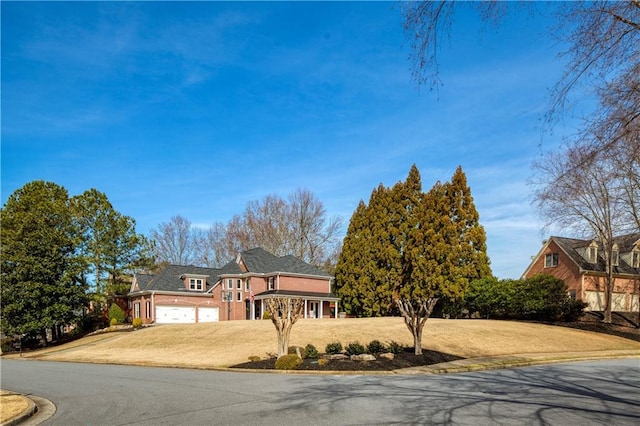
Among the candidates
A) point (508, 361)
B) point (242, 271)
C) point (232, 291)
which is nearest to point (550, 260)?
point (242, 271)

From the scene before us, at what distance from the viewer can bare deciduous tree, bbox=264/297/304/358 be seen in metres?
19.2

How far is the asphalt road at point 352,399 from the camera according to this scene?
27.6 ft

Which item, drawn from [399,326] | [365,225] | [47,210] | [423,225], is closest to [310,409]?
[399,326]

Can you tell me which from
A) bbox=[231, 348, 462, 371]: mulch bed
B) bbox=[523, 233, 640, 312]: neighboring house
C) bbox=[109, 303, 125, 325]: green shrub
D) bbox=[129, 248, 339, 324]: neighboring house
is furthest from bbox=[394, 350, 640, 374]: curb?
bbox=[109, 303, 125, 325]: green shrub

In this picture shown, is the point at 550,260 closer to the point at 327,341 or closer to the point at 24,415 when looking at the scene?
the point at 327,341

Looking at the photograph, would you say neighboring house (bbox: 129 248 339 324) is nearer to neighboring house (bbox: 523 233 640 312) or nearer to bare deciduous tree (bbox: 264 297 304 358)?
neighboring house (bbox: 523 233 640 312)

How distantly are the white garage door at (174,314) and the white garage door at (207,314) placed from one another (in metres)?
0.63

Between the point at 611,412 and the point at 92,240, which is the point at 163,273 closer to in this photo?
the point at 92,240

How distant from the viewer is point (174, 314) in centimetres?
4906

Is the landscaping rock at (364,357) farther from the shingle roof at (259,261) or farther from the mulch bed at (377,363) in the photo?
the shingle roof at (259,261)

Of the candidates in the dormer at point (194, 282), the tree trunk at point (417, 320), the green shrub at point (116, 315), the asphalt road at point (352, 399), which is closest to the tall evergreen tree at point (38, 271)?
the green shrub at point (116, 315)

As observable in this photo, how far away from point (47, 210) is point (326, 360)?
37.9m

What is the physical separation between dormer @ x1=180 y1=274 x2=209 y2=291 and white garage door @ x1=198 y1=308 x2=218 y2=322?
2381 millimetres

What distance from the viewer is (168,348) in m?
29.8
